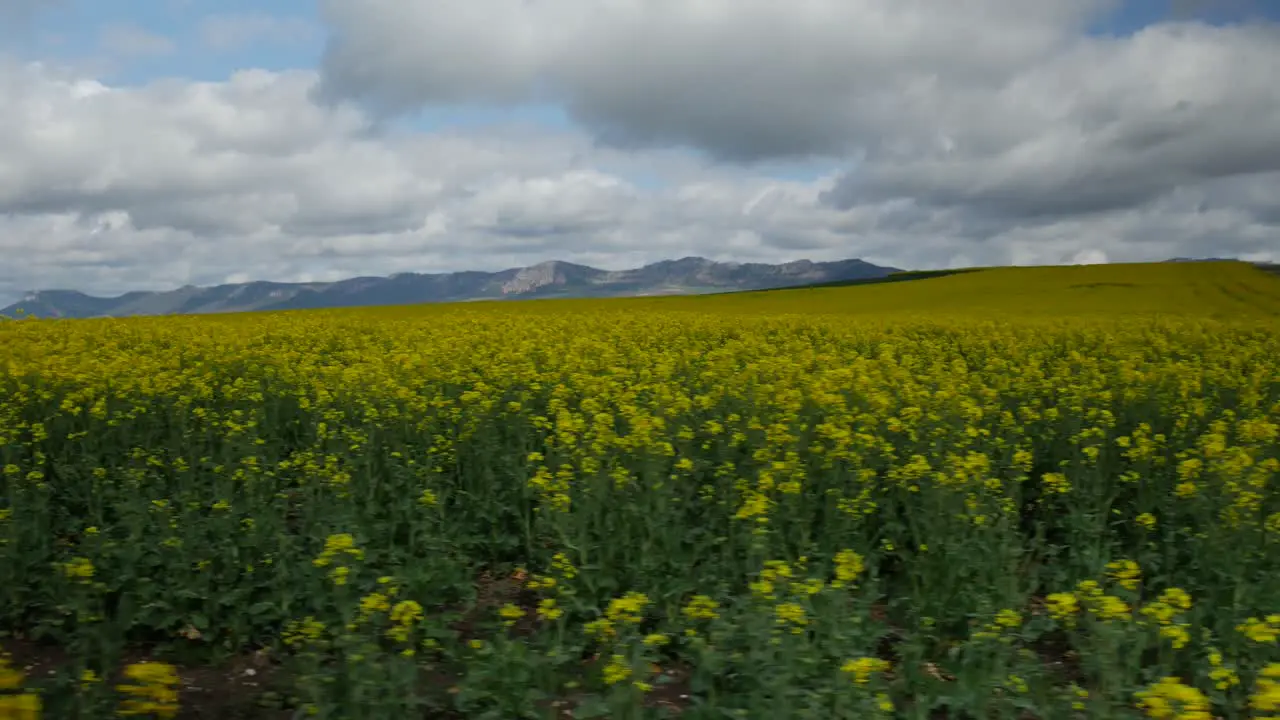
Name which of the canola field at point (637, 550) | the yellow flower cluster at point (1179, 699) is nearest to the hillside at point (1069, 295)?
the canola field at point (637, 550)

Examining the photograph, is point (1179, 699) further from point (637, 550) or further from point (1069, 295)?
point (1069, 295)

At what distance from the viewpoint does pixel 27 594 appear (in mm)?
5613

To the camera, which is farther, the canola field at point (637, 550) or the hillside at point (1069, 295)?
the hillside at point (1069, 295)

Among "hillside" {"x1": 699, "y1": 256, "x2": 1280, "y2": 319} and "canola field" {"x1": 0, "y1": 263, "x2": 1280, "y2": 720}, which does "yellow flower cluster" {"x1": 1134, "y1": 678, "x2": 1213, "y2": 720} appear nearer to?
"canola field" {"x1": 0, "y1": 263, "x2": 1280, "y2": 720}

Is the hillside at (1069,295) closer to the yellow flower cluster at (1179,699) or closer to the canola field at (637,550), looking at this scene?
the canola field at (637,550)

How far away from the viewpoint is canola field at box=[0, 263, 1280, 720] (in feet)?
14.2

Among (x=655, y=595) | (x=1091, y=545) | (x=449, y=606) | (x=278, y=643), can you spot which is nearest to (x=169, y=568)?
(x=278, y=643)

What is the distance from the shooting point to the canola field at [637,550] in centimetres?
434

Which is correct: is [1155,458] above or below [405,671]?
above

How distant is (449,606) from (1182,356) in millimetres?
15663

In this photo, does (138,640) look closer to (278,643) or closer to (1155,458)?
(278,643)

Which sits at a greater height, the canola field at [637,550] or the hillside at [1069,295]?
the hillside at [1069,295]

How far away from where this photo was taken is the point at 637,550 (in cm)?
618

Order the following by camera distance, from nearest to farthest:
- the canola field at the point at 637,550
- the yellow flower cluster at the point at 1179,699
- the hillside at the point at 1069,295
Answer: the yellow flower cluster at the point at 1179,699 → the canola field at the point at 637,550 → the hillside at the point at 1069,295
